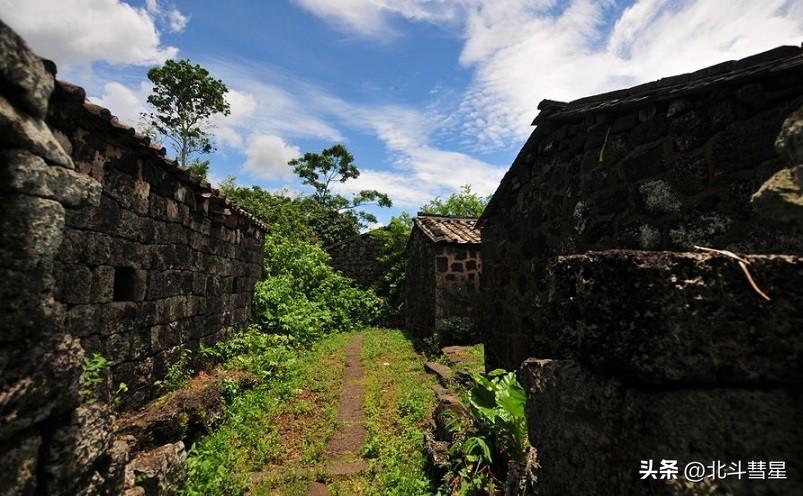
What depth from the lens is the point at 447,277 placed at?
36.8 ft

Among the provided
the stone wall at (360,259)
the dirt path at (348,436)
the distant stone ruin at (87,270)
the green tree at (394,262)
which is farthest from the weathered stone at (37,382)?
the stone wall at (360,259)

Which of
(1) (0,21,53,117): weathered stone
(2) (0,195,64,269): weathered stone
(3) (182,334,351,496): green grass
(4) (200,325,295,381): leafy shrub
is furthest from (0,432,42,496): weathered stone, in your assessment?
(4) (200,325,295,381): leafy shrub

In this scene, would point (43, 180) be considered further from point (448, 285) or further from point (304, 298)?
point (304, 298)

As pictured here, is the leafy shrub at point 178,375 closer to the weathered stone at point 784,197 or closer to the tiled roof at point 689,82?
the tiled roof at point 689,82

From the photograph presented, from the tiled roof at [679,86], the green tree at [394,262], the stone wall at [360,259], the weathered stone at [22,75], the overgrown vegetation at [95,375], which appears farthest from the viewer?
the stone wall at [360,259]

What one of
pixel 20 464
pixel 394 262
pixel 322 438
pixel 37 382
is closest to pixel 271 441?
pixel 322 438

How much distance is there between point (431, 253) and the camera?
1184 cm

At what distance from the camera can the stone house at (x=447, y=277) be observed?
10992mm

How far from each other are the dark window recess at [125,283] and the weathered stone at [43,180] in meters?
3.82

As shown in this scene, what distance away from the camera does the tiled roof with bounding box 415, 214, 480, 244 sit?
11.4m

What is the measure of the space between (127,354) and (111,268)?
105 cm

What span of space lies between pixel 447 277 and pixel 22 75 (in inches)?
398

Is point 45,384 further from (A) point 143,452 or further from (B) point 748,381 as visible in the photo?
(A) point 143,452

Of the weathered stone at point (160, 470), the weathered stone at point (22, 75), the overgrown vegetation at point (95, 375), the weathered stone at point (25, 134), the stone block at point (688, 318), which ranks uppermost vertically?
the weathered stone at point (22, 75)
